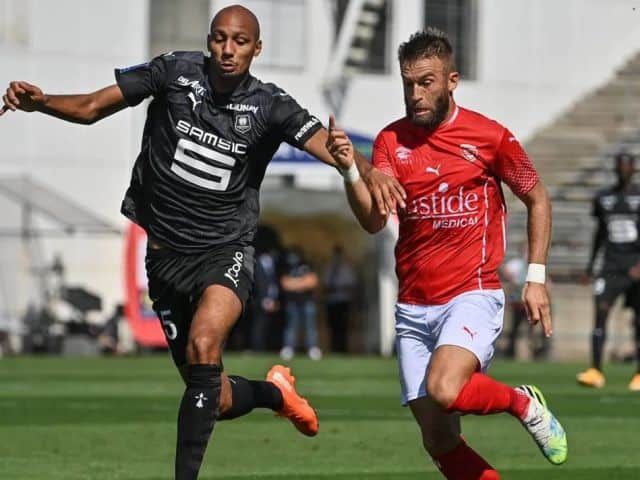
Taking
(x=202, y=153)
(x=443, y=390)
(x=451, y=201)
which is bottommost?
(x=443, y=390)

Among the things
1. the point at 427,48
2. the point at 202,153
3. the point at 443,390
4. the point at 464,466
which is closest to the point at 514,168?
the point at 427,48

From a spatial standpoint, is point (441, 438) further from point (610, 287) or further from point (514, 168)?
point (610, 287)

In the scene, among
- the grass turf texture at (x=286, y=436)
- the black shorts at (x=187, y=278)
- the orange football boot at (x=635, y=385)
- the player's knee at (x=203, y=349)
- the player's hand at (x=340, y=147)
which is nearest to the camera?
the player's hand at (x=340, y=147)

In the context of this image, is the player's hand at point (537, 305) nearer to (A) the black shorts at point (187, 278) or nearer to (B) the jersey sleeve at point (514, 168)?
(B) the jersey sleeve at point (514, 168)

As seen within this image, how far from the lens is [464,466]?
8359 millimetres

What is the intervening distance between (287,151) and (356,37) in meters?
6.94

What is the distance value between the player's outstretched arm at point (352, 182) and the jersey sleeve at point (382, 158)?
1.13 ft

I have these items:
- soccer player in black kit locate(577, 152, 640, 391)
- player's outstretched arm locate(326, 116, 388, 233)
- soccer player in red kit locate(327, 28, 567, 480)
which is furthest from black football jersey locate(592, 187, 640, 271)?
player's outstretched arm locate(326, 116, 388, 233)

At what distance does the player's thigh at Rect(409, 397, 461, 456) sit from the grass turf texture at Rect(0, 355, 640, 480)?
1.65m

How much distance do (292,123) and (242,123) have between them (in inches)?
10.1

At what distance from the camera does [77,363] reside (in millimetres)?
25672

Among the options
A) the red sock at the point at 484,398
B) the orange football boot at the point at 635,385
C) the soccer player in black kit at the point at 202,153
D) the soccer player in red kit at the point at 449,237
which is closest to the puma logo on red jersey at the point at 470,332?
the soccer player in red kit at the point at 449,237

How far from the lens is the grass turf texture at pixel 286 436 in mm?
10383

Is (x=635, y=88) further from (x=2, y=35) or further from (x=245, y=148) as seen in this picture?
(x=245, y=148)
